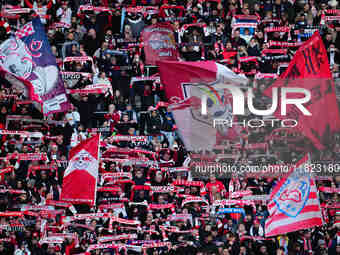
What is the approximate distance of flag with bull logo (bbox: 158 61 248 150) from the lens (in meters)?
12.9

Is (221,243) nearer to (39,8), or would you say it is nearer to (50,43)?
(50,43)

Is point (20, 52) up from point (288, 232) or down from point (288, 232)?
up

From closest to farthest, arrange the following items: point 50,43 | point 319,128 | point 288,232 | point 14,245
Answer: point 319,128 < point 288,232 < point 14,245 < point 50,43

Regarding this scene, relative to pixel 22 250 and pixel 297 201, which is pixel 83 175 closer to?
pixel 22 250

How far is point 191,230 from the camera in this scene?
13.3 meters

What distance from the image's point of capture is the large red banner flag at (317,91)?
11758 mm

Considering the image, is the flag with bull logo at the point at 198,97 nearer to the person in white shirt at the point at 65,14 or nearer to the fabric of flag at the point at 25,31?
the fabric of flag at the point at 25,31

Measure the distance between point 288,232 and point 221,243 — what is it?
3.93 ft

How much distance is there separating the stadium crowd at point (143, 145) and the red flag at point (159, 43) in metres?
0.20

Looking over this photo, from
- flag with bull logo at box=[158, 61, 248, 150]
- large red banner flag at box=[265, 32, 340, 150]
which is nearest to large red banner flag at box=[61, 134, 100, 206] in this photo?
flag with bull logo at box=[158, 61, 248, 150]

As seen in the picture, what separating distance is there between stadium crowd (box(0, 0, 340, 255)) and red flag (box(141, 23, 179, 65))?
0.20 metres

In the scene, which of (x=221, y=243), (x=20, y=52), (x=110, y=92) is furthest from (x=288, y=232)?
(x=20, y=52)

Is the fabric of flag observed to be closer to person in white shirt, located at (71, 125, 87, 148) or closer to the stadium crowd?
the stadium crowd

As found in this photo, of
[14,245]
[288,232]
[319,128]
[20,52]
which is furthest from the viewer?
[20,52]
